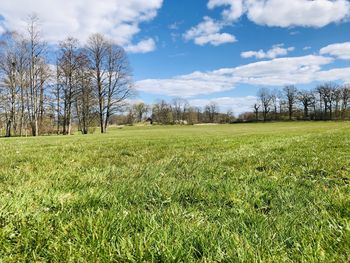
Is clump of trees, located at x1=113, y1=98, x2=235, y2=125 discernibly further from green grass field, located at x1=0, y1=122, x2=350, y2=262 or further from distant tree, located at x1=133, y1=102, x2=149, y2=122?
green grass field, located at x1=0, y1=122, x2=350, y2=262

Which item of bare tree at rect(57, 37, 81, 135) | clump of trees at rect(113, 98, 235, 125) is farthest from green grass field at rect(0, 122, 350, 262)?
clump of trees at rect(113, 98, 235, 125)

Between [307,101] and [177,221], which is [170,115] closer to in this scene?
[307,101]

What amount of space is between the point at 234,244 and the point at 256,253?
0.62 feet

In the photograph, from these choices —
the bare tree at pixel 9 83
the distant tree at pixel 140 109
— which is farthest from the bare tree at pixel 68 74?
the distant tree at pixel 140 109

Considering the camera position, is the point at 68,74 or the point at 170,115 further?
the point at 170,115

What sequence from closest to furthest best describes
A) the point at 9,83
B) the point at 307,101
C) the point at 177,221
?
the point at 177,221, the point at 9,83, the point at 307,101

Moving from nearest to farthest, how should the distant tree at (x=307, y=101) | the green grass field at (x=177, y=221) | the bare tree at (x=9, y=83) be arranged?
the green grass field at (x=177, y=221) < the bare tree at (x=9, y=83) < the distant tree at (x=307, y=101)

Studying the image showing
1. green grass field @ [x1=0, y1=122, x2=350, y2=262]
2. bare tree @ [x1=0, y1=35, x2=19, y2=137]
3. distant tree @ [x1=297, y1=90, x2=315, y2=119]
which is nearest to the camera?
green grass field @ [x1=0, y1=122, x2=350, y2=262]

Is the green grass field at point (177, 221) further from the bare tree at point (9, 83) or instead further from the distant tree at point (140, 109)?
the distant tree at point (140, 109)

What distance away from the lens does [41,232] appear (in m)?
2.25

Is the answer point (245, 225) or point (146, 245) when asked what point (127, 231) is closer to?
point (146, 245)

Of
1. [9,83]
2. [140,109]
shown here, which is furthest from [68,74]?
[140,109]

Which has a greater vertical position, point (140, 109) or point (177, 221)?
point (140, 109)

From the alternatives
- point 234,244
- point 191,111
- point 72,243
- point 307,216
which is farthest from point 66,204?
point 191,111
